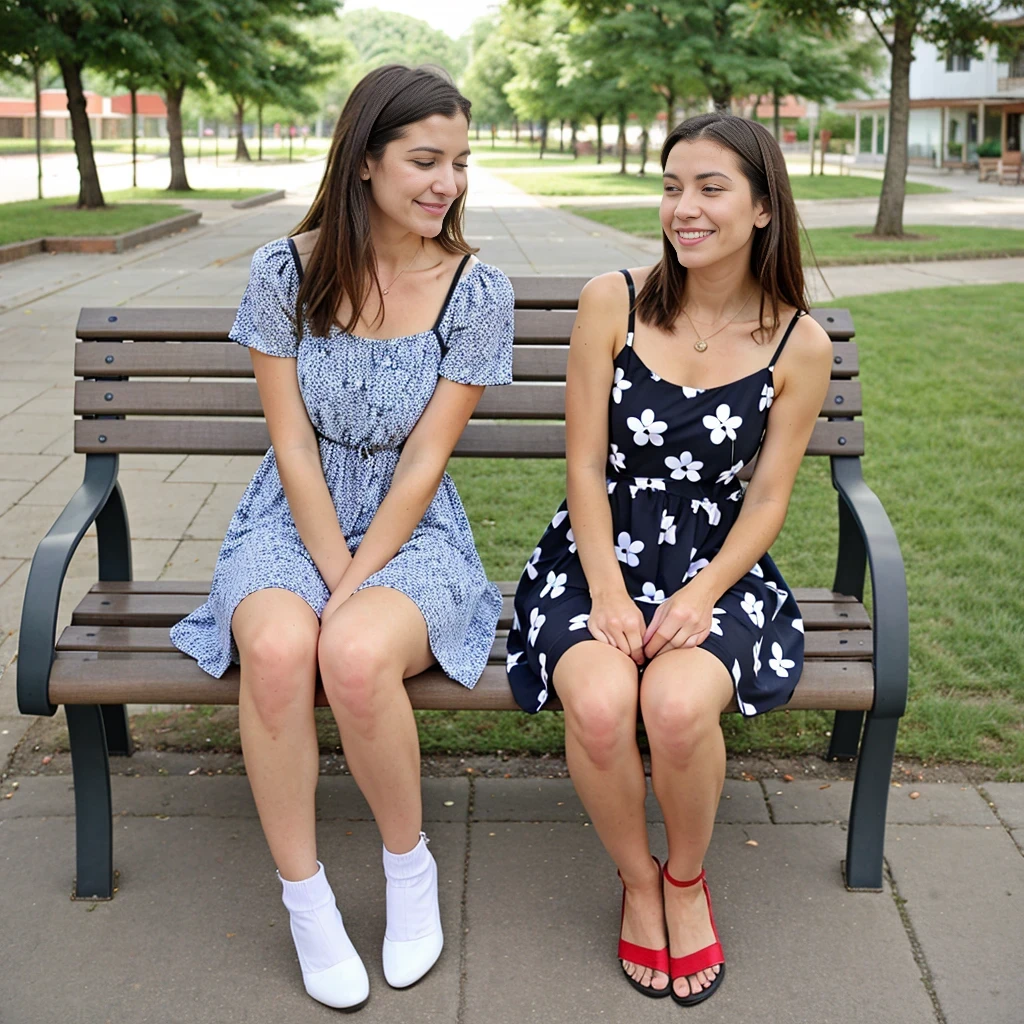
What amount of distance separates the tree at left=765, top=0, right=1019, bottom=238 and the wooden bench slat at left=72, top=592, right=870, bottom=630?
14417 mm

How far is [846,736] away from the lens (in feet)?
10.9

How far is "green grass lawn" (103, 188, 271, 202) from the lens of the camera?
25.5 metres

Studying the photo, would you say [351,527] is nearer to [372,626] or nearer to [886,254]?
[372,626]

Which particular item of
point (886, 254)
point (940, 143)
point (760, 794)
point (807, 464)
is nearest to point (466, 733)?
point (760, 794)

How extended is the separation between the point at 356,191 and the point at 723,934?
1747mm

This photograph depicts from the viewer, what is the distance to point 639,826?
249 centimetres

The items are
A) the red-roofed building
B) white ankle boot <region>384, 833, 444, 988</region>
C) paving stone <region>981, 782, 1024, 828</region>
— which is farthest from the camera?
the red-roofed building

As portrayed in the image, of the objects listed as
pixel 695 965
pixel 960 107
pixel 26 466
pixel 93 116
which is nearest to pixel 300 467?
pixel 695 965

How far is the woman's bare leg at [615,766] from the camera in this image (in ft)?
7.90

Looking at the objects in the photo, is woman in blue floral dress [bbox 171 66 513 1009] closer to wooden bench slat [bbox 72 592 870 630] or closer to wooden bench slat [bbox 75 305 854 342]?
wooden bench slat [bbox 72 592 870 630]

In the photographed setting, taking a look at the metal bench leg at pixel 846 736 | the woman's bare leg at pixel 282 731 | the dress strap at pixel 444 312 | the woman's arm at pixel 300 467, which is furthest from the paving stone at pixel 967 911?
the dress strap at pixel 444 312

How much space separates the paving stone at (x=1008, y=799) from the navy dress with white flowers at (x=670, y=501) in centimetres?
78

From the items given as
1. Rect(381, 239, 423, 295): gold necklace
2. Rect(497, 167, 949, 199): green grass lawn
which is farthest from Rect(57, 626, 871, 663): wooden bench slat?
Rect(497, 167, 949, 199): green grass lawn

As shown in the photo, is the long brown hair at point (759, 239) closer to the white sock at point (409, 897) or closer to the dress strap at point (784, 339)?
the dress strap at point (784, 339)
